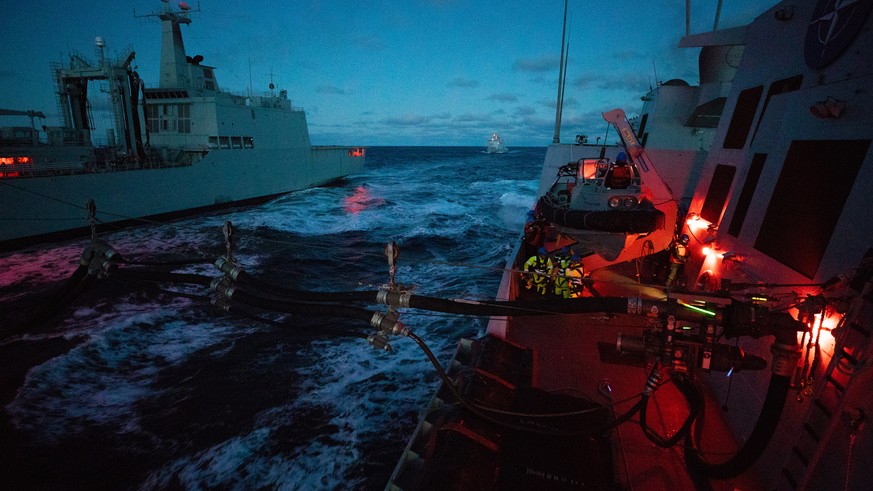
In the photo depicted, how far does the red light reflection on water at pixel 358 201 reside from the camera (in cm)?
2921

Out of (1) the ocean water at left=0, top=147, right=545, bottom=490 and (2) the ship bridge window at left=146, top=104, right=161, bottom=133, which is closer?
(1) the ocean water at left=0, top=147, right=545, bottom=490

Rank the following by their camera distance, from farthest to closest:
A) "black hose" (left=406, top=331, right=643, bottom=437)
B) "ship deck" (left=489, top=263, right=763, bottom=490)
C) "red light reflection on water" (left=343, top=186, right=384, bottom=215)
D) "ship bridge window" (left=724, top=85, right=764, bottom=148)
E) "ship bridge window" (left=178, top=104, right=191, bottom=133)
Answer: "red light reflection on water" (left=343, top=186, right=384, bottom=215) → "ship bridge window" (left=178, top=104, right=191, bottom=133) → "ship bridge window" (left=724, top=85, right=764, bottom=148) → "ship deck" (left=489, top=263, right=763, bottom=490) → "black hose" (left=406, top=331, right=643, bottom=437)

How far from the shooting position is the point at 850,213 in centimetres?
394

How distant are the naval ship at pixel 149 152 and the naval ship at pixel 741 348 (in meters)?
17.1

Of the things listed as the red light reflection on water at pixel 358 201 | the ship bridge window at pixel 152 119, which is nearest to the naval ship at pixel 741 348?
the red light reflection on water at pixel 358 201

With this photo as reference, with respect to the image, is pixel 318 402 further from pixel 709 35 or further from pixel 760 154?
pixel 709 35

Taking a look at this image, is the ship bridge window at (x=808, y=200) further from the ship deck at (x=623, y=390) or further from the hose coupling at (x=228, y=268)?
the hose coupling at (x=228, y=268)

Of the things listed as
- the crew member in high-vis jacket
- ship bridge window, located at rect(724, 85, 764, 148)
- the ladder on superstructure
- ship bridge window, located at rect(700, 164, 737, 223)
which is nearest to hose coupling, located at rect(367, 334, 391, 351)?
the ladder on superstructure

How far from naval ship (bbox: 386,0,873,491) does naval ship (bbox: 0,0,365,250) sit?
56.0 ft

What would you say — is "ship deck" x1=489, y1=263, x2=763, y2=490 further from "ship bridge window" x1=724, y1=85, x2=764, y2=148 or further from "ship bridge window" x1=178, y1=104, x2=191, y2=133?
"ship bridge window" x1=178, y1=104, x2=191, y2=133

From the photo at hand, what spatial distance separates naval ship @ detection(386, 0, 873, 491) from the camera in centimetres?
301

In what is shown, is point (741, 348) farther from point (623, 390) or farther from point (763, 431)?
point (763, 431)

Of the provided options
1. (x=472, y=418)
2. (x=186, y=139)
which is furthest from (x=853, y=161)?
(x=186, y=139)

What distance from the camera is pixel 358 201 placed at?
32.8m
